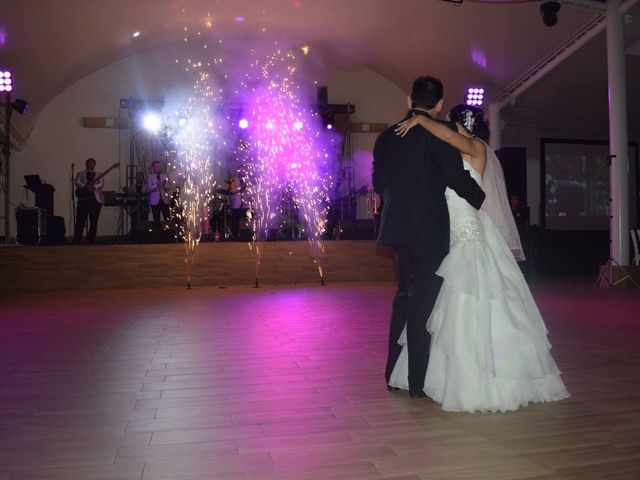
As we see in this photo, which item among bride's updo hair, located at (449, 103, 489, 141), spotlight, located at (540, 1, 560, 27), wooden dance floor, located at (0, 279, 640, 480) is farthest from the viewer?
spotlight, located at (540, 1, 560, 27)

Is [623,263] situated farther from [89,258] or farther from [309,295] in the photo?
[89,258]

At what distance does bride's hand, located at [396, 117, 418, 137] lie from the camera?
2389 mm

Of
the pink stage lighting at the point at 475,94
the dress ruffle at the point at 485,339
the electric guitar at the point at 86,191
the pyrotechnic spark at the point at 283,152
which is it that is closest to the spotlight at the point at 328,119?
the pyrotechnic spark at the point at 283,152

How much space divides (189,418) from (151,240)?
7.17 meters

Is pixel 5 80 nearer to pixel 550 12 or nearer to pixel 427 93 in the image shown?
pixel 550 12

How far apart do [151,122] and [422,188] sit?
1018 centimetres

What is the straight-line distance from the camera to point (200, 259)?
837cm

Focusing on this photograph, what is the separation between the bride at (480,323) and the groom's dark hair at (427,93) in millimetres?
95

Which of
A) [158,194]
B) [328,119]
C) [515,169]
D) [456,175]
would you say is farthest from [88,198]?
[456,175]

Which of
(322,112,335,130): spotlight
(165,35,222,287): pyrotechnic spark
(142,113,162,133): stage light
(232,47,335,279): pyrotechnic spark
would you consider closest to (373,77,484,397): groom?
(232,47,335,279): pyrotechnic spark

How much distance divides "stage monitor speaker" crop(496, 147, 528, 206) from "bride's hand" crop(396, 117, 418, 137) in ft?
31.1

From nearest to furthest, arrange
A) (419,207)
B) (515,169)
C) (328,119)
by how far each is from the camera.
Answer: (419,207) → (515,169) → (328,119)

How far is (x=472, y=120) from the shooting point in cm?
259

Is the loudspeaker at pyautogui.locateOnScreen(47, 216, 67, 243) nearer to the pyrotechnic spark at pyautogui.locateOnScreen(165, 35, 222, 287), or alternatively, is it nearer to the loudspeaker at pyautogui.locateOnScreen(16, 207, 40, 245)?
the loudspeaker at pyautogui.locateOnScreen(16, 207, 40, 245)
